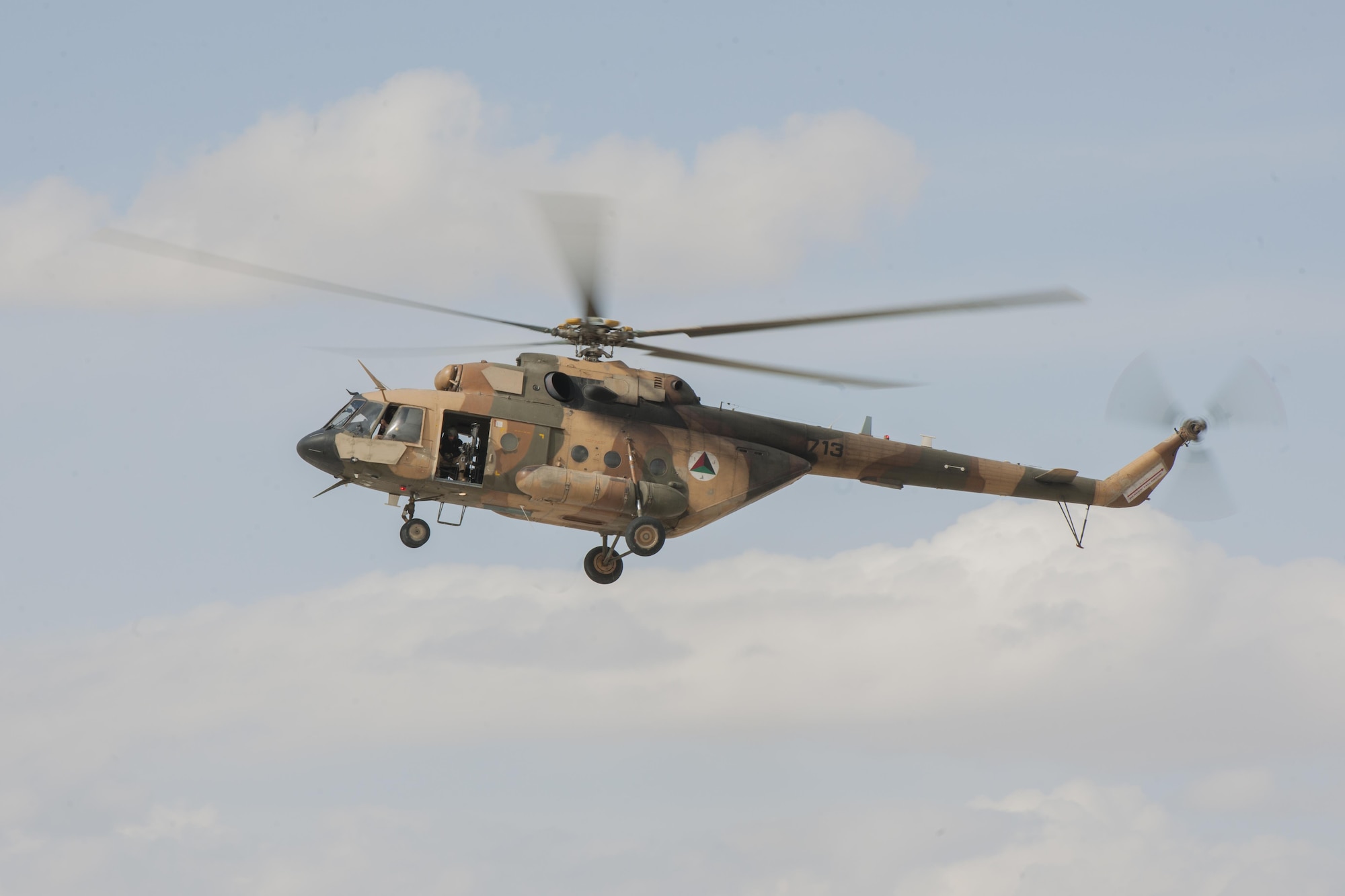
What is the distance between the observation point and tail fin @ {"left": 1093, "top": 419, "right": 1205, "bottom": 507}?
42.3m

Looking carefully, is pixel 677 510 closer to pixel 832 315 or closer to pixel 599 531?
pixel 599 531

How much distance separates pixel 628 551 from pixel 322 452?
725 centimetres

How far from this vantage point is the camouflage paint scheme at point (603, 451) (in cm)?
3528

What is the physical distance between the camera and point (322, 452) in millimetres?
35281

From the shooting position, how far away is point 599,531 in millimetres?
36969

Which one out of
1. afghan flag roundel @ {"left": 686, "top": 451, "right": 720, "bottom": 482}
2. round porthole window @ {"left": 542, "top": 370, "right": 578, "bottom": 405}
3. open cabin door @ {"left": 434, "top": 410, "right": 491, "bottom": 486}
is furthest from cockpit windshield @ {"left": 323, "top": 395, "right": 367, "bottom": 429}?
afghan flag roundel @ {"left": 686, "top": 451, "right": 720, "bottom": 482}

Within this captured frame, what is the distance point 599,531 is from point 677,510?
1960 millimetres

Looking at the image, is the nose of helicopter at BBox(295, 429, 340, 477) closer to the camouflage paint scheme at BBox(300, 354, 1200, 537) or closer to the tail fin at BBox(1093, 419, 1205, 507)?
the camouflage paint scheme at BBox(300, 354, 1200, 537)

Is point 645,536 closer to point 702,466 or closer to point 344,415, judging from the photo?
point 702,466

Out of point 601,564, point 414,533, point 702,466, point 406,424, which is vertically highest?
point 406,424

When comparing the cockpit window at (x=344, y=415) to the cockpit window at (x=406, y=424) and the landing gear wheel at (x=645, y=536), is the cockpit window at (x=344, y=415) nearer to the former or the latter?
the cockpit window at (x=406, y=424)

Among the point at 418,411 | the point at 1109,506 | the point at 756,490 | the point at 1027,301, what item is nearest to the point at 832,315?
the point at 1027,301

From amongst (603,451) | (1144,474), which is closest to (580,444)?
(603,451)

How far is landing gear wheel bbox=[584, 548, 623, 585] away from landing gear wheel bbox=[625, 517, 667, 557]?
1.10 meters
